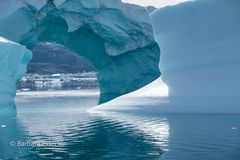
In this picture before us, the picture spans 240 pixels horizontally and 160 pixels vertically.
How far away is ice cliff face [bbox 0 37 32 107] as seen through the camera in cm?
2239

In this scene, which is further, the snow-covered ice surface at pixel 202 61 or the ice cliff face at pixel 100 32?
the ice cliff face at pixel 100 32

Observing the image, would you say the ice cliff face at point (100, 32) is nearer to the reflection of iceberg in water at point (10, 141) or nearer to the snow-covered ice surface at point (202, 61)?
the snow-covered ice surface at point (202, 61)

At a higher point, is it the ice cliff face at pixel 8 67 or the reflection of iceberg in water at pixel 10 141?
the ice cliff face at pixel 8 67

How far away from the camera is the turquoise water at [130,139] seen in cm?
809

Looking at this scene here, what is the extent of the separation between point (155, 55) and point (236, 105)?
2039 centimetres

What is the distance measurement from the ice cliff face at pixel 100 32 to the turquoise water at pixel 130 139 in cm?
1723

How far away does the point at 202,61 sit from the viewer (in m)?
15.5

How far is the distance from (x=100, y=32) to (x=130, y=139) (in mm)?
22447

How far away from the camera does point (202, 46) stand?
15711 mm

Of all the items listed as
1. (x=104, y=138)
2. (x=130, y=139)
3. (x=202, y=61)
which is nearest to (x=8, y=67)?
(x=202, y=61)

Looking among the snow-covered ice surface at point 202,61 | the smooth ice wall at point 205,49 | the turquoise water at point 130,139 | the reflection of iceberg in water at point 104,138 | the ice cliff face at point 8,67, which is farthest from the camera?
the ice cliff face at point 8,67

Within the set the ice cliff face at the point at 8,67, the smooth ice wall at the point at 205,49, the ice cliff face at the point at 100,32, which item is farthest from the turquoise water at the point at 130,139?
the ice cliff face at the point at 100,32

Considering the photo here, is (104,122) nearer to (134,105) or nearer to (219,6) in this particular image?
(134,105)

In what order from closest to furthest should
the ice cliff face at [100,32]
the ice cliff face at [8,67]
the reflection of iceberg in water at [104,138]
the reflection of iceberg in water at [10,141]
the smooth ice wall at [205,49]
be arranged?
1. the reflection of iceberg in water at [104,138]
2. the reflection of iceberg in water at [10,141]
3. the smooth ice wall at [205,49]
4. the ice cliff face at [8,67]
5. the ice cliff face at [100,32]
